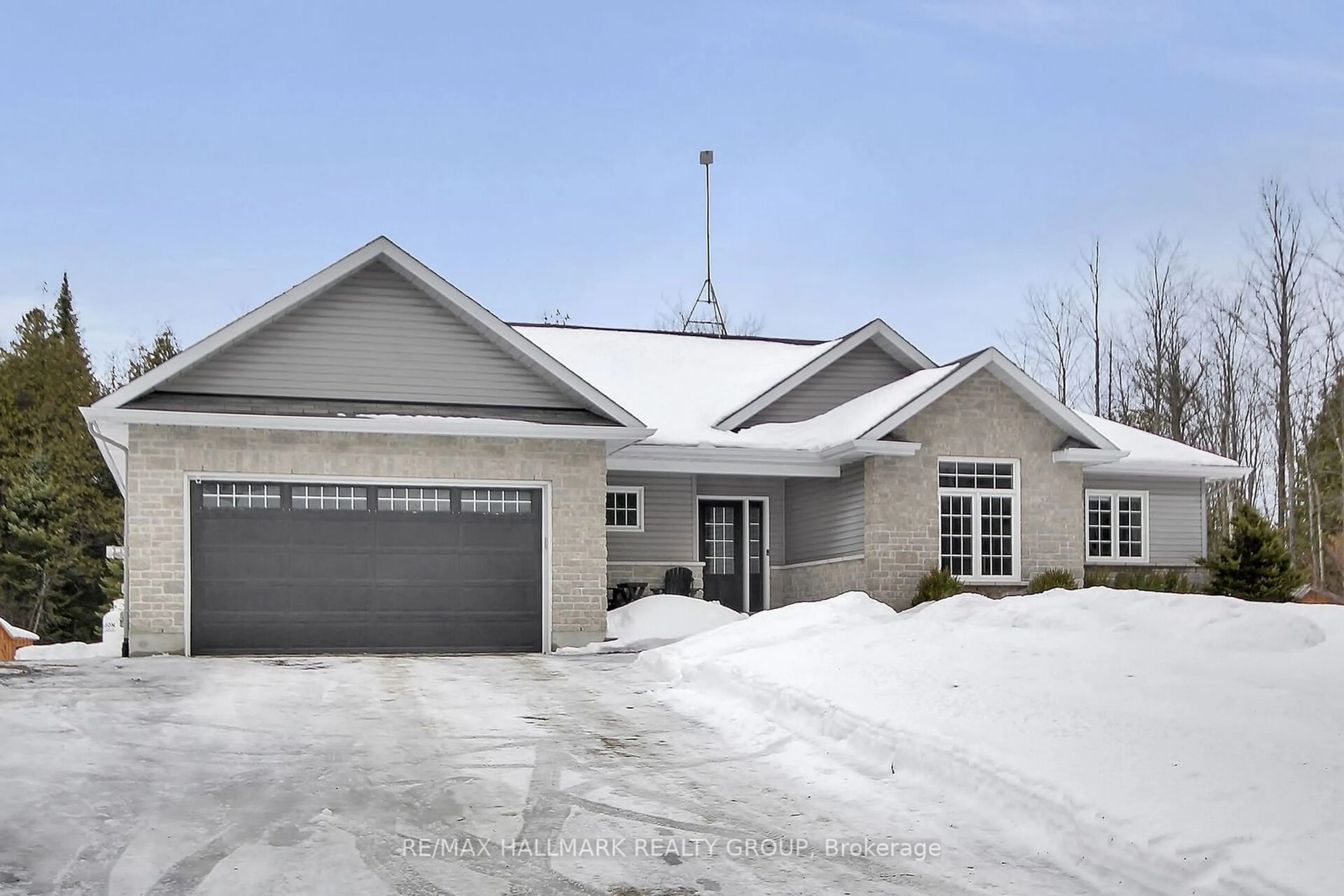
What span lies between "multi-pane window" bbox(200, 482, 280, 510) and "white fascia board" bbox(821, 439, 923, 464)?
26.9ft

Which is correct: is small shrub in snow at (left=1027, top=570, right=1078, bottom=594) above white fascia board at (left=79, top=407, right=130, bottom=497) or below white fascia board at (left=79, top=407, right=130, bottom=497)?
below

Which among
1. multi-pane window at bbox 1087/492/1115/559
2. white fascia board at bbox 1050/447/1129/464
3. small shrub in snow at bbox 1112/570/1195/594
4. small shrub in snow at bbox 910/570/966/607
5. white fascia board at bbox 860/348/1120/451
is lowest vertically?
small shrub in snow at bbox 1112/570/1195/594

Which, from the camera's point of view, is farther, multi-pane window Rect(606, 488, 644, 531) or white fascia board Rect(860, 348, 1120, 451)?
multi-pane window Rect(606, 488, 644, 531)

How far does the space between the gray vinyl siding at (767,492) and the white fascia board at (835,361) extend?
3.92 feet

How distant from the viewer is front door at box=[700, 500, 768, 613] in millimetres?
22656

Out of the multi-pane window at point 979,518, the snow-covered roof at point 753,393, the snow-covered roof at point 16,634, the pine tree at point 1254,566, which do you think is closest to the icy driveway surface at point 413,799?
the snow-covered roof at point 753,393

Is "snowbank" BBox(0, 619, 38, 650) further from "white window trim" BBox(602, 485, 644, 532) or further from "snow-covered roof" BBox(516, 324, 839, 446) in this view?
"white window trim" BBox(602, 485, 644, 532)

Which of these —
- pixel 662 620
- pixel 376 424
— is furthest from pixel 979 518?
pixel 376 424

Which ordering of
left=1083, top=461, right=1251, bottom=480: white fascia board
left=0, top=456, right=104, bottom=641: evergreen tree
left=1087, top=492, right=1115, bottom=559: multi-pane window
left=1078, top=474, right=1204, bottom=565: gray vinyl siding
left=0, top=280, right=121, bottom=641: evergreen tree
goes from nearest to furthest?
left=1083, top=461, right=1251, bottom=480: white fascia board
left=1087, top=492, right=1115, bottom=559: multi-pane window
left=1078, top=474, right=1204, bottom=565: gray vinyl siding
left=0, top=456, right=104, bottom=641: evergreen tree
left=0, top=280, right=121, bottom=641: evergreen tree

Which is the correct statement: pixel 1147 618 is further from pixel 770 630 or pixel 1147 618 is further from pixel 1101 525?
pixel 1101 525

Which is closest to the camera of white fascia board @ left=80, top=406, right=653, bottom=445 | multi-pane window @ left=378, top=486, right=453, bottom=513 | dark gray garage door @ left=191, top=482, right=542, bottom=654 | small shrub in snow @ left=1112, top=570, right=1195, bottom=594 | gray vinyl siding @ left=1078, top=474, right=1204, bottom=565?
white fascia board @ left=80, top=406, right=653, bottom=445

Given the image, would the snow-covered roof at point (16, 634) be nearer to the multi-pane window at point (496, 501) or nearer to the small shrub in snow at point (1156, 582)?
the multi-pane window at point (496, 501)

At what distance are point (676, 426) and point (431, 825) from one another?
47.4 feet

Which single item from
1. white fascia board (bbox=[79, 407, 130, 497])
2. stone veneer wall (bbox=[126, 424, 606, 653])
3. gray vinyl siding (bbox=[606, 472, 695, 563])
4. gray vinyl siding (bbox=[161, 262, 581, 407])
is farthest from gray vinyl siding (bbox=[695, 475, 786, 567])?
white fascia board (bbox=[79, 407, 130, 497])
